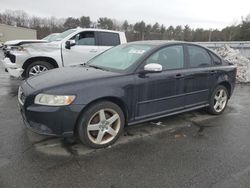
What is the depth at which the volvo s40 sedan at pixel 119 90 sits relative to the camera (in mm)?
2867

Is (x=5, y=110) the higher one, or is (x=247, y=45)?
(x=247, y=45)

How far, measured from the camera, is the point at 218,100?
4.90 meters

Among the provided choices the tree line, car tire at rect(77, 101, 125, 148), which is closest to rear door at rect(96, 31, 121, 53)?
car tire at rect(77, 101, 125, 148)

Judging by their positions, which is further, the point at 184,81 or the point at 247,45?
the point at 247,45

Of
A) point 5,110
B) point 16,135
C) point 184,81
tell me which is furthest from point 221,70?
point 5,110

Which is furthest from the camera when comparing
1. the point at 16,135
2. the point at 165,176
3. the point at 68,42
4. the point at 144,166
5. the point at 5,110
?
the point at 68,42

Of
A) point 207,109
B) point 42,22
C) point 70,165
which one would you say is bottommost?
point 70,165

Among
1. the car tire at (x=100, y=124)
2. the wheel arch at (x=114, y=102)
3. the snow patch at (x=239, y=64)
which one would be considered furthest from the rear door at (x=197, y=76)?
the snow patch at (x=239, y=64)

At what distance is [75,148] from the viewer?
3.18 m

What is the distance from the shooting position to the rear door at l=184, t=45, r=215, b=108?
13.6 ft

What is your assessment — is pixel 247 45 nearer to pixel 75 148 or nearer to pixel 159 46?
pixel 159 46

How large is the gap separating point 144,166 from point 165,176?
31cm

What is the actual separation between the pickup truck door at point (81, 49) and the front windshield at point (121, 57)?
2902mm

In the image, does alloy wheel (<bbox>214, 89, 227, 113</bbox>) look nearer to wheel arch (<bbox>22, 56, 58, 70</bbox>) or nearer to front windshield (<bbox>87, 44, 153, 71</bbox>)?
front windshield (<bbox>87, 44, 153, 71</bbox>)
